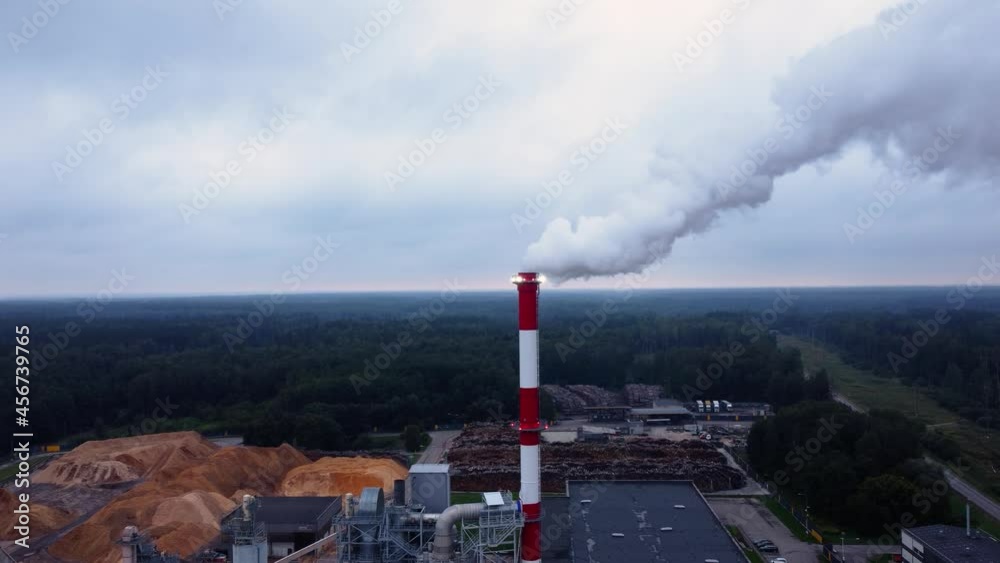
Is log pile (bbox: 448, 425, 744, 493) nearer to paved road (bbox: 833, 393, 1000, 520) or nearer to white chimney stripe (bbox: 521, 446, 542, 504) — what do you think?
paved road (bbox: 833, 393, 1000, 520)

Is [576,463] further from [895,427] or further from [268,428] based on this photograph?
[268,428]

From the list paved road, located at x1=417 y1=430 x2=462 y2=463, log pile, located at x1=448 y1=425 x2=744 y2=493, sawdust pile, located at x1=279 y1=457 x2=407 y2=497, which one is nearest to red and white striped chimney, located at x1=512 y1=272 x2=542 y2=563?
sawdust pile, located at x1=279 y1=457 x2=407 y2=497

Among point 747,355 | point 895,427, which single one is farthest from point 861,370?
point 895,427

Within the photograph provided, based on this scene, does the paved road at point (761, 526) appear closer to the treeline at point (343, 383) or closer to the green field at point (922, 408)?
the green field at point (922, 408)

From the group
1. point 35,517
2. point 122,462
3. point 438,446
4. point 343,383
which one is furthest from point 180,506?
point 343,383

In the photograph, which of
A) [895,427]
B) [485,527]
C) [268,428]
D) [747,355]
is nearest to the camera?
[485,527]

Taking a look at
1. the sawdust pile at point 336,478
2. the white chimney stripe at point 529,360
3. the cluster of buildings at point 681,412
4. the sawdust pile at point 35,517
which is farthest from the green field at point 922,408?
the sawdust pile at point 35,517
